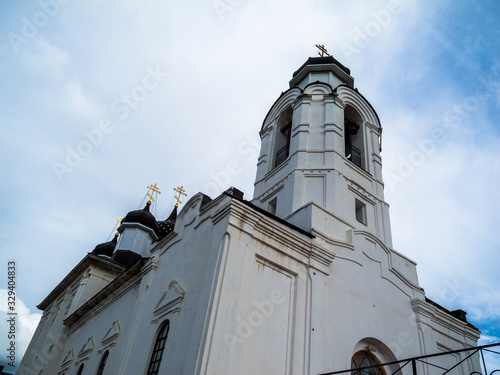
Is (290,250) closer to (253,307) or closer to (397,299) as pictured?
(253,307)

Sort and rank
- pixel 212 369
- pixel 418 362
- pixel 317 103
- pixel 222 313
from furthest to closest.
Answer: pixel 317 103, pixel 418 362, pixel 222 313, pixel 212 369

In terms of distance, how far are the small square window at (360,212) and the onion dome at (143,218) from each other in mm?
18733

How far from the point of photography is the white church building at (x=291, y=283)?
8.83 metres

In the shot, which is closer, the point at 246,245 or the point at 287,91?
the point at 246,245

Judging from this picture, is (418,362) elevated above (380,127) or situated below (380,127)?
below

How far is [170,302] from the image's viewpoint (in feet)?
34.1

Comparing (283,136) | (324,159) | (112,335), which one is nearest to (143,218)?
(283,136)

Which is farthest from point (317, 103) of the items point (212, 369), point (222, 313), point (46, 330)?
point (46, 330)

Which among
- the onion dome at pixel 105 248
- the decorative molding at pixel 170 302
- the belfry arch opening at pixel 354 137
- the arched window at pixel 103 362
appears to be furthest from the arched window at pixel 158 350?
the onion dome at pixel 105 248

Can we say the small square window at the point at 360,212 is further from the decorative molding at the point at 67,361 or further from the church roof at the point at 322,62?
the decorative molding at the point at 67,361

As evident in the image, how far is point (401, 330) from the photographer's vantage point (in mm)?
11625

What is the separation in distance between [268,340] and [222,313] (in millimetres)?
1318

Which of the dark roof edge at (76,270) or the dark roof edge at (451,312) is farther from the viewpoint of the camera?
the dark roof edge at (76,270)

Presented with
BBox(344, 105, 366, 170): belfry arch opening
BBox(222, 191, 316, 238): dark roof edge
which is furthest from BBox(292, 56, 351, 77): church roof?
BBox(222, 191, 316, 238): dark roof edge
